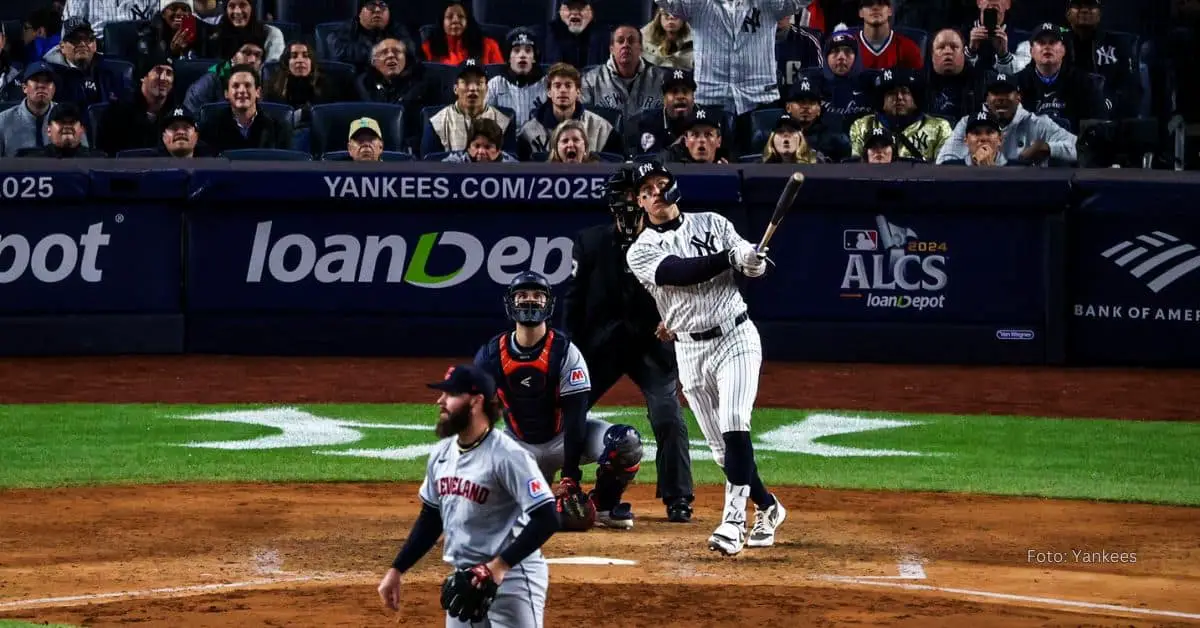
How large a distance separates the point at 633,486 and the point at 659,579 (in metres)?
3.14

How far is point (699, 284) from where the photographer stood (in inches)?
357

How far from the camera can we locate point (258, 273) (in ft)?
53.3

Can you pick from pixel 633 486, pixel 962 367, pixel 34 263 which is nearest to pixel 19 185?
pixel 34 263

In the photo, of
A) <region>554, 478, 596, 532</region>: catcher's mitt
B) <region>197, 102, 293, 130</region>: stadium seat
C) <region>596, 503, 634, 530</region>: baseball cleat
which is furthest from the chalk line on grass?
<region>197, 102, 293, 130</region>: stadium seat

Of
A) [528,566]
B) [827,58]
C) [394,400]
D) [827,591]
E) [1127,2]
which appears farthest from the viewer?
[1127,2]

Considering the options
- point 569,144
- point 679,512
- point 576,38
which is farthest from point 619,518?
point 576,38

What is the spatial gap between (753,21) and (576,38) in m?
1.94

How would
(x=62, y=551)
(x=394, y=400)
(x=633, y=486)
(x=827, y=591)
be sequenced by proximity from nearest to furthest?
(x=827, y=591) < (x=62, y=551) < (x=633, y=486) < (x=394, y=400)

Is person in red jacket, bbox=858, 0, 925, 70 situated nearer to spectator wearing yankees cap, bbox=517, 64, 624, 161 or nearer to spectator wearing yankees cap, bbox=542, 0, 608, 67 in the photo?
spectator wearing yankees cap, bbox=542, 0, 608, 67

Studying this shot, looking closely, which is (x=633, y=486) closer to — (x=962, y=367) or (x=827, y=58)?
(x=962, y=367)

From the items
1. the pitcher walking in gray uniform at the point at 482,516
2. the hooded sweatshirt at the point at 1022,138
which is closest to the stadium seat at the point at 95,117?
the hooded sweatshirt at the point at 1022,138

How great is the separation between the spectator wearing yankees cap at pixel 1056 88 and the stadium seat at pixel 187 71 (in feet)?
25.1

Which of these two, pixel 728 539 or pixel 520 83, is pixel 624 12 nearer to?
pixel 520 83

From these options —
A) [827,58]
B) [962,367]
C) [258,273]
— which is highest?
[827,58]
